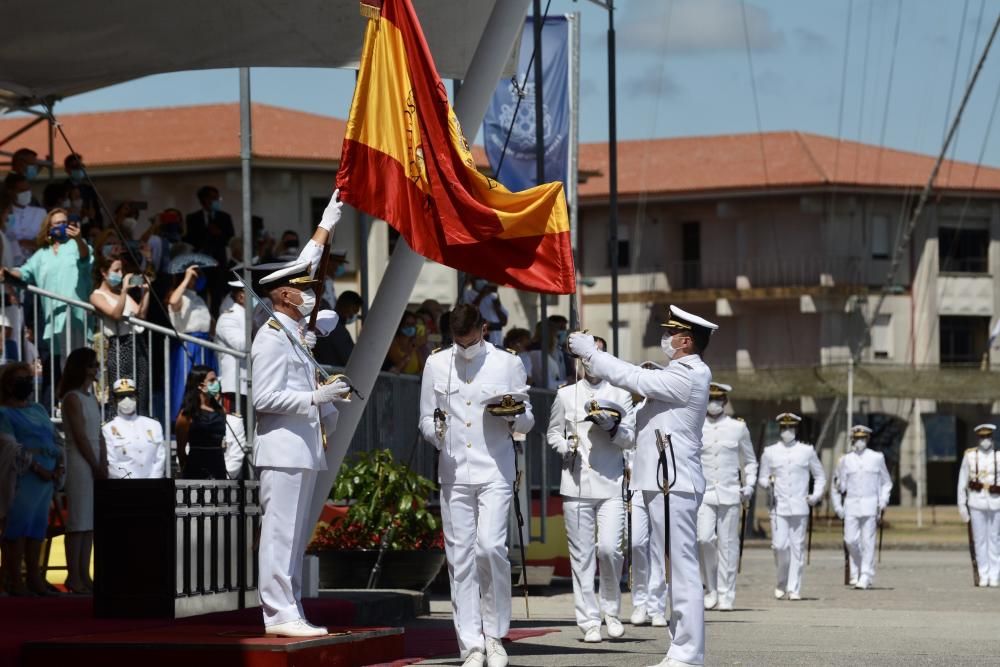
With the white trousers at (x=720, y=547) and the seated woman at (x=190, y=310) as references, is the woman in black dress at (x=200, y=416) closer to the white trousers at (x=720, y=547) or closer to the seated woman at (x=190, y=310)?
the seated woman at (x=190, y=310)

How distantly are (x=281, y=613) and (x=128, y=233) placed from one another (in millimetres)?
8447

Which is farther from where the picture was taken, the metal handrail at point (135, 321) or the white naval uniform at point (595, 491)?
the metal handrail at point (135, 321)

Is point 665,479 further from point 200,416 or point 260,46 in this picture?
point 200,416

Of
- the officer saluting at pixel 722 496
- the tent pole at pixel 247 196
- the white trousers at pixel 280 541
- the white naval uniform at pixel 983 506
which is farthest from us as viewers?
the white naval uniform at pixel 983 506

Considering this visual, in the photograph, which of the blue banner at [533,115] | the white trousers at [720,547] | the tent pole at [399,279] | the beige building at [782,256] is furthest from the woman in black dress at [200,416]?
the beige building at [782,256]

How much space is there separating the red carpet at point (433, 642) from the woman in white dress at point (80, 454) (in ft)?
8.39

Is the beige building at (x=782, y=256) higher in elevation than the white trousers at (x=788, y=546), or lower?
higher

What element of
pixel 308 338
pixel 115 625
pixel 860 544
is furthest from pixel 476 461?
pixel 860 544

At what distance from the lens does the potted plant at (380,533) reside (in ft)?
56.0

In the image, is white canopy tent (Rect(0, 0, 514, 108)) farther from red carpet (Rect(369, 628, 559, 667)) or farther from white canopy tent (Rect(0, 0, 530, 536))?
red carpet (Rect(369, 628, 559, 667))

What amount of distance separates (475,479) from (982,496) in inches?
723

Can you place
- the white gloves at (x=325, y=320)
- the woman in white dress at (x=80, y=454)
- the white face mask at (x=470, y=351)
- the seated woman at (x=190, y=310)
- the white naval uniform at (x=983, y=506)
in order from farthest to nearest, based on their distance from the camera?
the white naval uniform at (x=983, y=506) → the seated woman at (x=190, y=310) → the woman in white dress at (x=80, y=454) → the white face mask at (x=470, y=351) → the white gloves at (x=325, y=320)

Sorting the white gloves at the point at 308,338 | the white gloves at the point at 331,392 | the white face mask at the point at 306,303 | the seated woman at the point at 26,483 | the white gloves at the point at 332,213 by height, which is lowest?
the seated woman at the point at 26,483

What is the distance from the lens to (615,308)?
23812mm
